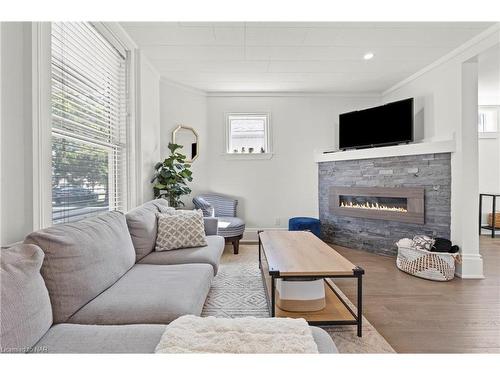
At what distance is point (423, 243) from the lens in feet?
10.7

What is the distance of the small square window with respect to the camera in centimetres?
498

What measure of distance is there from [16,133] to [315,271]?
188 cm

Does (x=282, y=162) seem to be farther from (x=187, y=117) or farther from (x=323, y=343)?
(x=323, y=343)

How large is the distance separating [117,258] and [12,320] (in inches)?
31.5

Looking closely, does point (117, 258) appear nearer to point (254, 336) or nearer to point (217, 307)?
point (217, 307)

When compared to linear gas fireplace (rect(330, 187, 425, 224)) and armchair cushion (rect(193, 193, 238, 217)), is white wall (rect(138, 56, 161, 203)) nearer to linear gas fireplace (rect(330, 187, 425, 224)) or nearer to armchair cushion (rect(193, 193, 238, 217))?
armchair cushion (rect(193, 193, 238, 217))

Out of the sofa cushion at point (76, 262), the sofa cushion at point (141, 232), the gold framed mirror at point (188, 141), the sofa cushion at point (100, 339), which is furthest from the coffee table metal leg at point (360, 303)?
the gold framed mirror at point (188, 141)

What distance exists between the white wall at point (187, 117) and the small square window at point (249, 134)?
0.46 m

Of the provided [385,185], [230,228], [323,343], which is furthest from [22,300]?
[385,185]

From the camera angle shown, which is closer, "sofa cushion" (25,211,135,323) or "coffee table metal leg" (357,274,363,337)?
"sofa cushion" (25,211,135,323)

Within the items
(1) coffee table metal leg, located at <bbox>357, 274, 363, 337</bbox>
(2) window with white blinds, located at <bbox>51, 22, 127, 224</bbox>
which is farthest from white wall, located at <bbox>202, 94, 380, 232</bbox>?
(1) coffee table metal leg, located at <bbox>357, 274, 363, 337</bbox>

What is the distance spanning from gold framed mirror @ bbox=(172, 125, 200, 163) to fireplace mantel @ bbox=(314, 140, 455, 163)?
2.02 metres
